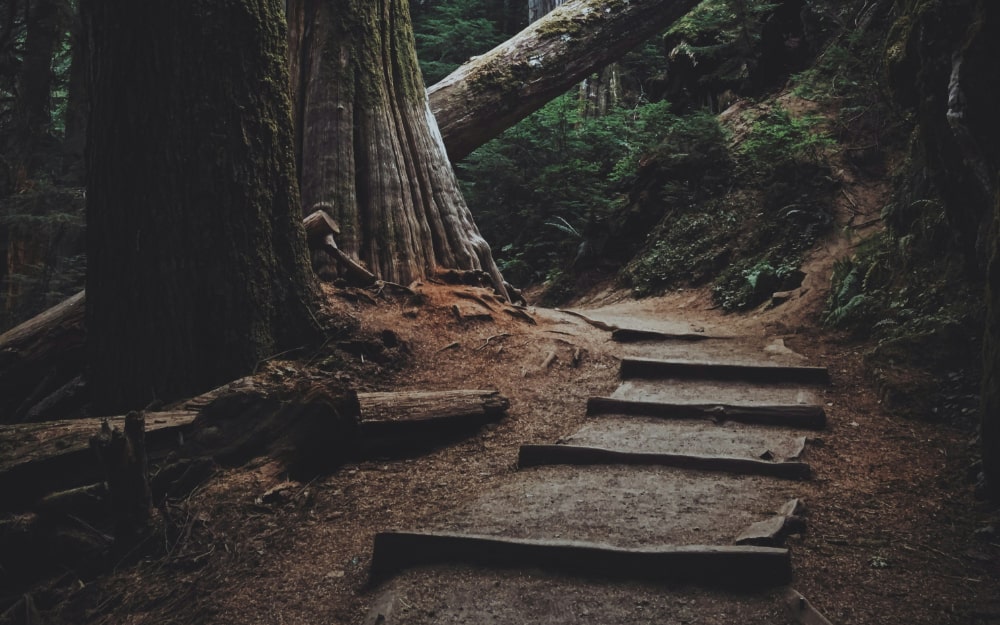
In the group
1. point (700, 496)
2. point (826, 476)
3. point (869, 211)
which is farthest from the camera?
point (869, 211)

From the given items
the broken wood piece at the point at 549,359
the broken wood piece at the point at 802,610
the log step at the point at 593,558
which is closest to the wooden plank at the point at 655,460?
the log step at the point at 593,558

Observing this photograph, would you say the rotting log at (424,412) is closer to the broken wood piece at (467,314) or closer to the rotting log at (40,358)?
the broken wood piece at (467,314)

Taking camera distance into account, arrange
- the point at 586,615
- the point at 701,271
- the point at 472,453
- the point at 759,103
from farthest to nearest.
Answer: the point at 759,103, the point at 701,271, the point at 472,453, the point at 586,615

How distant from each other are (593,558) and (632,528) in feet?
1.23

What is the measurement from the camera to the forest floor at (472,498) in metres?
2.95

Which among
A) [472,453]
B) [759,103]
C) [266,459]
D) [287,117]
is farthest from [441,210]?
[759,103]

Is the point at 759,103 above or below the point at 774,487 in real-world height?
above

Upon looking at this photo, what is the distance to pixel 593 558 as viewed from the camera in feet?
10.1

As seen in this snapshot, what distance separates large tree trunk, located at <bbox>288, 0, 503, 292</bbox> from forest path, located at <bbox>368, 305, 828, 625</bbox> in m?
2.74

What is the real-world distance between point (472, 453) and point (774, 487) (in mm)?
1944

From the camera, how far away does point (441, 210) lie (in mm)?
7422

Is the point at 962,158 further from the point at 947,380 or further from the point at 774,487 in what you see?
the point at 774,487

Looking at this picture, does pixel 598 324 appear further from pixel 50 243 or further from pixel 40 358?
pixel 50 243

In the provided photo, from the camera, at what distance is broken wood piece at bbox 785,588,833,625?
2.59 m
